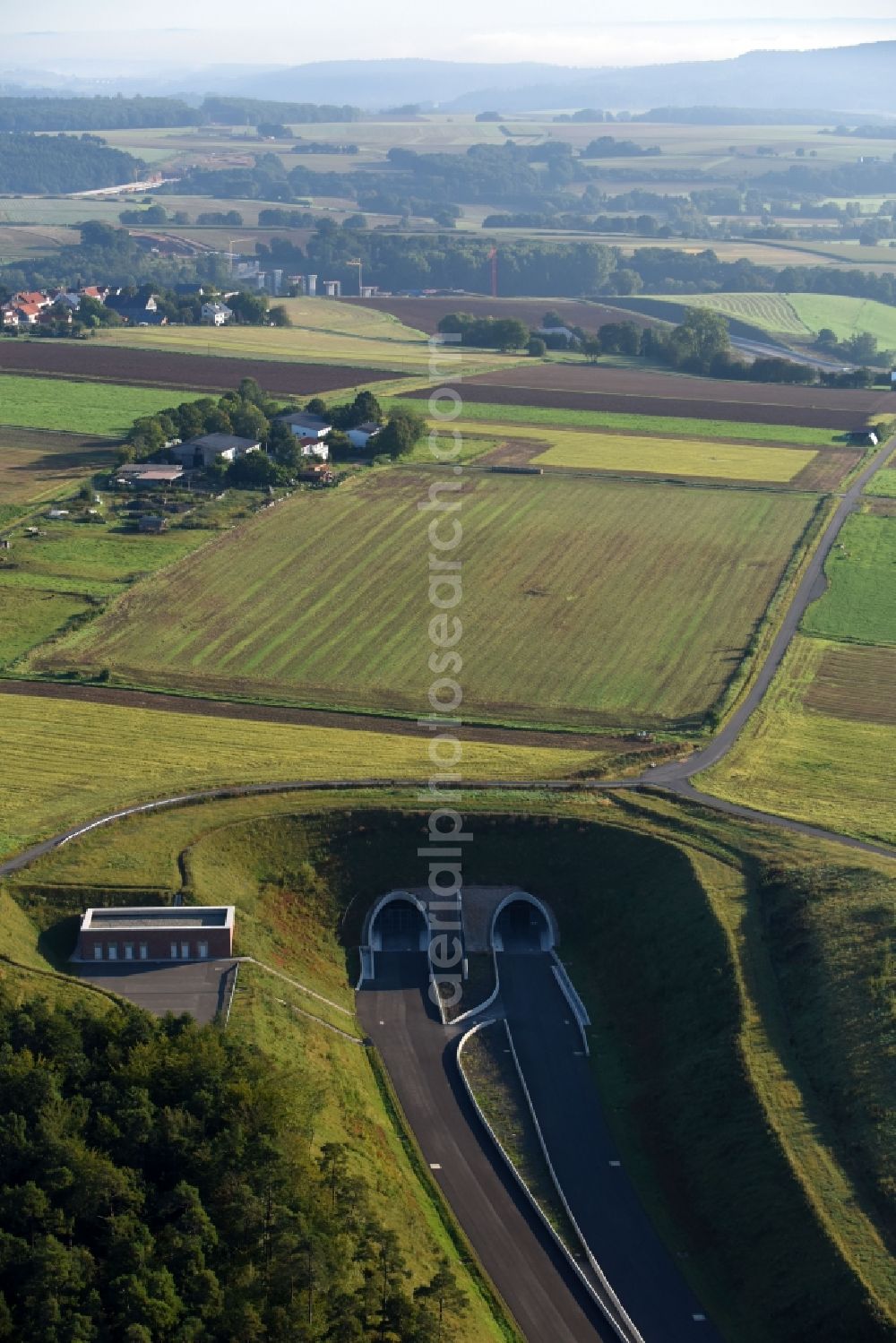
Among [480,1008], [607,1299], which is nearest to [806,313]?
[480,1008]

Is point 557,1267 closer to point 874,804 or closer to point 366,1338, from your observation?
point 366,1338

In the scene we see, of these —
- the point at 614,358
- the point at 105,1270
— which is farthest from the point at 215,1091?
the point at 614,358

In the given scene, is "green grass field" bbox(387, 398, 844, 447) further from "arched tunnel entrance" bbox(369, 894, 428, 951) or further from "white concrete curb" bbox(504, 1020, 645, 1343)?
"white concrete curb" bbox(504, 1020, 645, 1343)

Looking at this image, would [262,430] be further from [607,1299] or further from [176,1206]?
[607,1299]

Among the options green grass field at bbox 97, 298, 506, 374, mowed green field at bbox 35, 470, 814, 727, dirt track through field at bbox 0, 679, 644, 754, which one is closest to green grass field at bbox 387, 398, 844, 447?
mowed green field at bbox 35, 470, 814, 727

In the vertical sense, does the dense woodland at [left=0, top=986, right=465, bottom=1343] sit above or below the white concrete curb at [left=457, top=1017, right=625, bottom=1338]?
above

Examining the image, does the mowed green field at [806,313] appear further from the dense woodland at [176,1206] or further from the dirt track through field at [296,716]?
the dense woodland at [176,1206]
